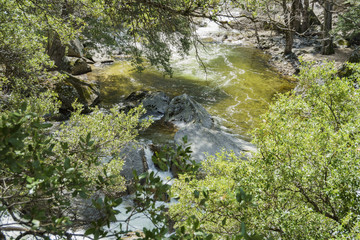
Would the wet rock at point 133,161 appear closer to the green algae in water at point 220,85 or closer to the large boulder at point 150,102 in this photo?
the large boulder at point 150,102

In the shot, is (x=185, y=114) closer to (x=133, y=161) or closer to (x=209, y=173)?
(x=133, y=161)

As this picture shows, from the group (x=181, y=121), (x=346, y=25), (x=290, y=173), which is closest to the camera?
(x=290, y=173)

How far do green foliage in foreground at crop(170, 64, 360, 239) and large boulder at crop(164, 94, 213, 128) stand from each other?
19.6 feet

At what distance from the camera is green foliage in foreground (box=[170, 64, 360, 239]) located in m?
2.74

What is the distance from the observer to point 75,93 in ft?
34.6

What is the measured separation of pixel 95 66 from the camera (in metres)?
17.5

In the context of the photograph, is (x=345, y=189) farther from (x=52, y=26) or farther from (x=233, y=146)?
(x=52, y=26)

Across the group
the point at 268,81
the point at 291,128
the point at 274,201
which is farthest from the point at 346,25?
the point at 274,201

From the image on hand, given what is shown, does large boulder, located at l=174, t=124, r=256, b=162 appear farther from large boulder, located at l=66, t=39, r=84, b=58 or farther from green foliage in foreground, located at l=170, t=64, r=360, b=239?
large boulder, located at l=66, t=39, r=84, b=58

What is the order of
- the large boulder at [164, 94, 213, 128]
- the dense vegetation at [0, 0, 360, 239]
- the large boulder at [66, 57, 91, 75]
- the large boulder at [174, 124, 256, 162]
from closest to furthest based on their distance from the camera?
Result: the dense vegetation at [0, 0, 360, 239], the large boulder at [174, 124, 256, 162], the large boulder at [164, 94, 213, 128], the large boulder at [66, 57, 91, 75]

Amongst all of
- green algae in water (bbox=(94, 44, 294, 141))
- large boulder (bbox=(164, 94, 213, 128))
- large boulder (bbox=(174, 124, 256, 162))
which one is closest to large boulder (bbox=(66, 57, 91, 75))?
green algae in water (bbox=(94, 44, 294, 141))

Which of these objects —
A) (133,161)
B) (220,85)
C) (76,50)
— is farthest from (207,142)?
(76,50)

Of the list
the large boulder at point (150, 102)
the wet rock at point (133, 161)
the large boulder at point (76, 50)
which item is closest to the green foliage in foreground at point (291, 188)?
the wet rock at point (133, 161)

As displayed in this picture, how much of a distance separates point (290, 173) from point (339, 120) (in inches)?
81.5
